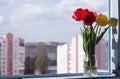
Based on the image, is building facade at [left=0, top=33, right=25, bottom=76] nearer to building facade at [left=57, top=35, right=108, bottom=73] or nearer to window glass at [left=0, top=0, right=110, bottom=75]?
window glass at [left=0, top=0, right=110, bottom=75]

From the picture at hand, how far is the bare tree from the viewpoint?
1.77 meters

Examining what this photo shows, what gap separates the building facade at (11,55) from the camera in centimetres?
171

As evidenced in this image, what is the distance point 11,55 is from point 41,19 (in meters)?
0.26

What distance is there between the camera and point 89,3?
6.04 ft

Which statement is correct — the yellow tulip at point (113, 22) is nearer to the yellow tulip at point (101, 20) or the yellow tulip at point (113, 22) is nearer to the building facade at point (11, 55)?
the yellow tulip at point (101, 20)

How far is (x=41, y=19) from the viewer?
1777 mm

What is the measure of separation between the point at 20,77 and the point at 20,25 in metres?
0.28

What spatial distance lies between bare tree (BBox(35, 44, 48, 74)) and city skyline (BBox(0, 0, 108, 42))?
1.9 inches

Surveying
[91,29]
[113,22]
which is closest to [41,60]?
[91,29]

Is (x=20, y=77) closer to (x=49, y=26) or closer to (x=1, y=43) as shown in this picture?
(x=1, y=43)

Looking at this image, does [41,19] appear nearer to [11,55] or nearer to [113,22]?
[11,55]

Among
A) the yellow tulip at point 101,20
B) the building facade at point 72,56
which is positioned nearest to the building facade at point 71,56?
the building facade at point 72,56

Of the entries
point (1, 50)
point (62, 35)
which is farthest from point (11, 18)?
A: point (62, 35)

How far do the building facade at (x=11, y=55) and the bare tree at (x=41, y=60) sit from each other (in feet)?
0.27
